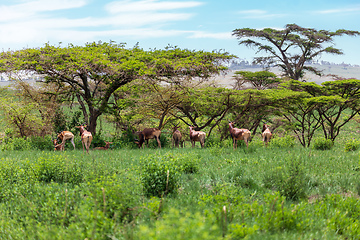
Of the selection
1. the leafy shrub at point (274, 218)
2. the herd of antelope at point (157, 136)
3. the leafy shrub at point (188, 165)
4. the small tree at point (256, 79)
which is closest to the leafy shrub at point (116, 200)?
the leafy shrub at point (274, 218)


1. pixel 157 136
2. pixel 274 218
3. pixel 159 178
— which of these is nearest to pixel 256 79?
pixel 157 136

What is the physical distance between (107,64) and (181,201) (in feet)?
36.8

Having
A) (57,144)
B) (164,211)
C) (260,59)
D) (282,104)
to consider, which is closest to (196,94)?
(282,104)

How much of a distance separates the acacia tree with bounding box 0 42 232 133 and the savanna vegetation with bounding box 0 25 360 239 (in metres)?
0.08

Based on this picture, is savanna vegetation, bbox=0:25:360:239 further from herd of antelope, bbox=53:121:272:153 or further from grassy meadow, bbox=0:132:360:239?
herd of antelope, bbox=53:121:272:153

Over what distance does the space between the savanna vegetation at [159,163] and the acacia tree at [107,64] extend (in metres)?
0.08

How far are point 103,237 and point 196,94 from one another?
15.3 meters

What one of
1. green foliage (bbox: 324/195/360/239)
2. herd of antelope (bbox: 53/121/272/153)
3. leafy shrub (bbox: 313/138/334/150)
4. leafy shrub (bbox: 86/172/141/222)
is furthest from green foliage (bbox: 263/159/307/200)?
leafy shrub (bbox: 313/138/334/150)

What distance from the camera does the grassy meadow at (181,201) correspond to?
4.42m

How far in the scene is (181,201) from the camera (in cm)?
612

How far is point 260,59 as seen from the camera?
1645 inches

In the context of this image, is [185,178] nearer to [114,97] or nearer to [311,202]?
[311,202]

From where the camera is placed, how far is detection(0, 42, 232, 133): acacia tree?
16203 millimetres

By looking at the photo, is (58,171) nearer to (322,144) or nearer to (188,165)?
(188,165)
